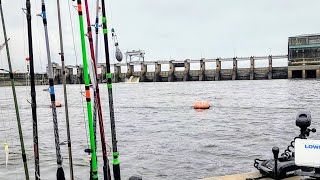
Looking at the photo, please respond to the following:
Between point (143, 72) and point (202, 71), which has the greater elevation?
point (143, 72)

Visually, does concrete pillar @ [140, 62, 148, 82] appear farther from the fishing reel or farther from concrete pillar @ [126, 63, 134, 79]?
the fishing reel

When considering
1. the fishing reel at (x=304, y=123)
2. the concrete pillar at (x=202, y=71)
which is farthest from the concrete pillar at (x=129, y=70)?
the fishing reel at (x=304, y=123)

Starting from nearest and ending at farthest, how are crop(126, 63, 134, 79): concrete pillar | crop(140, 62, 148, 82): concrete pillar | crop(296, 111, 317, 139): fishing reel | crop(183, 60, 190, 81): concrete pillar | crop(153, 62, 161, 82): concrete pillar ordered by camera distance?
crop(296, 111, 317, 139): fishing reel → crop(183, 60, 190, 81): concrete pillar → crop(153, 62, 161, 82): concrete pillar → crop(140, 62, 148, 82): concrete pillar → crop(126, 63, 134, 79): concrete pillar

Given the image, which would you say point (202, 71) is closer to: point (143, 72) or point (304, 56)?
point (143, 72)

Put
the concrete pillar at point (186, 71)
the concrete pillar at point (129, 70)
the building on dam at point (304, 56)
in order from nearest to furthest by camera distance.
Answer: the building on dam at point (304, 56) → the concrete pillar at point (186, 71) → the concrete pillar at point (129, 70)

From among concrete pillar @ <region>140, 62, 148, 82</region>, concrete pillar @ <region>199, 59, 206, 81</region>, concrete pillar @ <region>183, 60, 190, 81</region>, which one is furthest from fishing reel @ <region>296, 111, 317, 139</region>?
concrete pillar @ <region>140, 62, 148, 82</region>

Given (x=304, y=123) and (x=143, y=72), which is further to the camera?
(x=143, y=72)

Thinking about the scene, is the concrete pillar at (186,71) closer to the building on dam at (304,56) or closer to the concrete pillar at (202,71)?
the concrete pillar at (202,71)

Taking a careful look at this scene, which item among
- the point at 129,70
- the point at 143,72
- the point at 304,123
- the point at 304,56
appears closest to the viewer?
the point at 304,123

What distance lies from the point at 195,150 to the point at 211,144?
4.76ft

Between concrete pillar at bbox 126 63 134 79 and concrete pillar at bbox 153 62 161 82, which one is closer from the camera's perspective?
concrete pillar at bbox 153 62 161 82

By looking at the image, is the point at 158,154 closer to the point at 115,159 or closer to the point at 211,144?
the point at 211,144

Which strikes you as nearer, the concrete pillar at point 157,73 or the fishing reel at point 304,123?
the fishing reel at point 304,123

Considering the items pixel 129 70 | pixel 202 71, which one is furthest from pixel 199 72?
pixel 129 70
